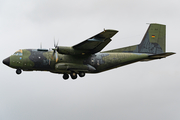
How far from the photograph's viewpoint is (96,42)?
29.6 meters

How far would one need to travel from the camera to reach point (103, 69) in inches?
1280

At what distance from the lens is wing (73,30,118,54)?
28.6 m

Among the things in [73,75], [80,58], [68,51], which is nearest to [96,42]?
[68,51]

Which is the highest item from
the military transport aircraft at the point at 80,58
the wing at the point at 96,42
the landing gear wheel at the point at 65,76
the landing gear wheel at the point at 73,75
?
the wing at the point at 96,42

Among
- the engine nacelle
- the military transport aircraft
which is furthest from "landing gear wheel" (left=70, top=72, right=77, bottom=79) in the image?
the engine nacelle

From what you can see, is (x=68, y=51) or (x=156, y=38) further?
(x=156, y=38)

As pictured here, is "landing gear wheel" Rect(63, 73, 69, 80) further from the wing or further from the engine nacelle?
the wing

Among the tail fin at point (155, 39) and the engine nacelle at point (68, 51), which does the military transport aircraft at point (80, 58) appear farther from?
the tail fin at point (155, 39)

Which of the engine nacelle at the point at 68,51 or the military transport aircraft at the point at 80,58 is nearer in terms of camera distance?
the engine nacelle at the point at 68,51

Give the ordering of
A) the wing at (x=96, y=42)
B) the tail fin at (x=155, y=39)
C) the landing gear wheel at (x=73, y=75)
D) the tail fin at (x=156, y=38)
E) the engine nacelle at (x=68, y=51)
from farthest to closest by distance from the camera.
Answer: the tail fin at (x=156, y=38), the tail fin at (x=155, y=39), the landing gear wheel at (x=73, y=75), the engine nacelle at (x=68, y=51), the wing at (x=96, y=42)

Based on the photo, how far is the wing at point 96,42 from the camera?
28609 mm

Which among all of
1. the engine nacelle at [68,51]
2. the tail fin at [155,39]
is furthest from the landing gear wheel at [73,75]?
the tail fin at [155,39]

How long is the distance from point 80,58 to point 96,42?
2.91 meters

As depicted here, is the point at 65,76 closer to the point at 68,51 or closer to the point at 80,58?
the point at 80,58
